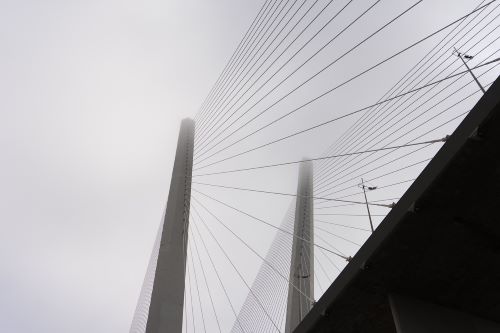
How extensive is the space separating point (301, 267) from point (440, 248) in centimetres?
1018

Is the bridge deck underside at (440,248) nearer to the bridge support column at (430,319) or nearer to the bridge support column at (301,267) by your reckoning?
the bridge support column at (430,319)

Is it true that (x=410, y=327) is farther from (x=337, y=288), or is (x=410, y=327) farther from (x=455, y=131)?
(x=455, y=131)

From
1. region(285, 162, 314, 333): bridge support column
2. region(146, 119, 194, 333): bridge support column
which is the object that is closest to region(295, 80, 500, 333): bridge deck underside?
region(146, 119, 194, 333): bridge support column

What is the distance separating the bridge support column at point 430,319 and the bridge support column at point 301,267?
6585 millimetres

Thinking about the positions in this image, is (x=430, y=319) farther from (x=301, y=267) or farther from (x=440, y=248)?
(x=301, y=267)

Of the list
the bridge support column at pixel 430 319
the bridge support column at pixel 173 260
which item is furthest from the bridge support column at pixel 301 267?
the bridge support column at pixel 430 319

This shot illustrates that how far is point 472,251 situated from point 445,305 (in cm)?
144

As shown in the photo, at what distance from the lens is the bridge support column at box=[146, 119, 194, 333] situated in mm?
9602

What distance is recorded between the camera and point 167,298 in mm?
9992

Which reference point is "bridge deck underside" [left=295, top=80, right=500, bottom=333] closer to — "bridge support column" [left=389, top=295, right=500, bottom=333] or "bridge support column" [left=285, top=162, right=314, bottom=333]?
"bridge support column" [left=389, top=295, right=500, bottom=333]

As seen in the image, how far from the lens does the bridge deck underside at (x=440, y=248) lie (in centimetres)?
491

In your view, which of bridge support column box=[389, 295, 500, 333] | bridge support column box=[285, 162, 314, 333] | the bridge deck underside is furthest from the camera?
bridge support column box=[285, 162, 314, 333]

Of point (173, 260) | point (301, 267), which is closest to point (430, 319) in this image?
point (173, 260)

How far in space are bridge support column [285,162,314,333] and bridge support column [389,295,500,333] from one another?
21.6ft
